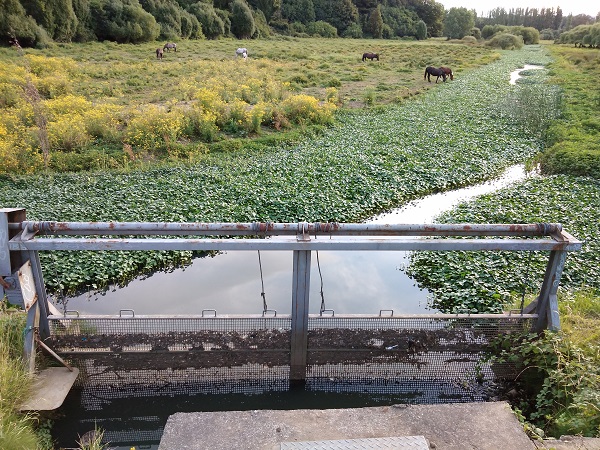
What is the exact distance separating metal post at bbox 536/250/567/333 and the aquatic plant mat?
0.12m

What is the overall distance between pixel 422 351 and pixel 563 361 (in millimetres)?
1349

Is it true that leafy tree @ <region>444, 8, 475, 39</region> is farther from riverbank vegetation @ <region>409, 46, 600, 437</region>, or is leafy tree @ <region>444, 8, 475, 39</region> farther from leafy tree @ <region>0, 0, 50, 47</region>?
riverbank vegetation @ <region>409, 46, 600, 437</region>

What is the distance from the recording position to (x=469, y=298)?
738cm

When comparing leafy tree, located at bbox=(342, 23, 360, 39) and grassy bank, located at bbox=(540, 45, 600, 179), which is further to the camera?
leafy tree, located at bbox=(342, 23, 360, 39)

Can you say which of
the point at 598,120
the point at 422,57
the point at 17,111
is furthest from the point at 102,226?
the point at 422,57

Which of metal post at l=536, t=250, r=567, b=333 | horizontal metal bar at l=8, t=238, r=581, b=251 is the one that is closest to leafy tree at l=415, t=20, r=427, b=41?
metal post at l=536, t=250, r=567, b=333

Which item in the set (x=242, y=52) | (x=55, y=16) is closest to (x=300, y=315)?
(x=242, y=52)

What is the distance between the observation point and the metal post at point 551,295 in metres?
4.74

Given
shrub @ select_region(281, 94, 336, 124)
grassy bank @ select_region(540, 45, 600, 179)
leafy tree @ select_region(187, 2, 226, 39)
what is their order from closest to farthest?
grassy bank @ select_region(540, 45, 600, 179) < shrub @ select_region(281, 94, 336, 124) < leafy tree @ select_region(187, 2, 226, 39)

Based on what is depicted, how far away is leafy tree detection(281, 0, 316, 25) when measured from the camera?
2667 inches

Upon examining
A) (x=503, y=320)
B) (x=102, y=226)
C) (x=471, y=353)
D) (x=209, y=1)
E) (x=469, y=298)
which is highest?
(x=209, y=1)

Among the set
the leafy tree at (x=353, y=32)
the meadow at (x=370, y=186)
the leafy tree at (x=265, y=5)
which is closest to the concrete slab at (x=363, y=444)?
the meadow at (x=370, y=186)

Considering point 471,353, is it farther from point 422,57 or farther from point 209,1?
point 209,1

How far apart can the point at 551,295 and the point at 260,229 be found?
299 cm
